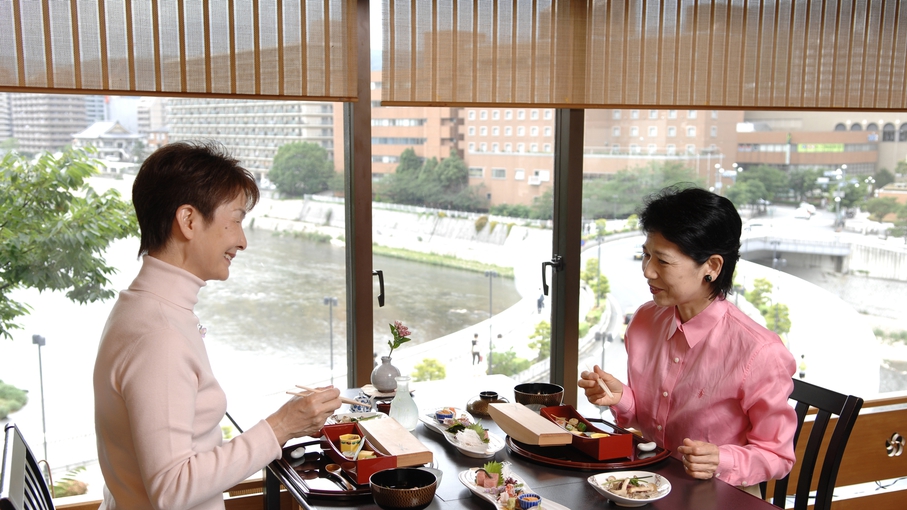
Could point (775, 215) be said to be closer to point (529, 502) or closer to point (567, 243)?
point (567, 243)

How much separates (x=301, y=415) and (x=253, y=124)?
60.6 inches

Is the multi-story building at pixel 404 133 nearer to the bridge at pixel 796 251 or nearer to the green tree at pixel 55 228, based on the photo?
the green tree at pixel 55 228

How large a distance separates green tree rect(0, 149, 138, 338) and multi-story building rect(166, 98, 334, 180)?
0.35 metres

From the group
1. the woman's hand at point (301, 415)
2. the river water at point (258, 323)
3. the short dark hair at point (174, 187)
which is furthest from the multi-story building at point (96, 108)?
the woman's hand at point (301, 415)

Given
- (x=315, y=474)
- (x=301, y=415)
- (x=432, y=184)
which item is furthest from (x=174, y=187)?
(x=432, y=184)

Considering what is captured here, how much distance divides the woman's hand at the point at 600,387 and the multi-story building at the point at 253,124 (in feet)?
4.48

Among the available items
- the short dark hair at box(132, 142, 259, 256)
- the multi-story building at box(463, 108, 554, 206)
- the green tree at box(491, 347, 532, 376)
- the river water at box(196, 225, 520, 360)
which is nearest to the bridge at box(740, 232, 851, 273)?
the multi-story building at box(463, 108, 554, 206)

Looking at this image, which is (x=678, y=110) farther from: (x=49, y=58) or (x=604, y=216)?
(x=49, y=58)

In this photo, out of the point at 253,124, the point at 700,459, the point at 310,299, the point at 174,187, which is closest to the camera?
the point at 174,187

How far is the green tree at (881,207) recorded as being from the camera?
11.8 ft

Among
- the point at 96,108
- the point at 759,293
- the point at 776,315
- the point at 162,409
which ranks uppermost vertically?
the point at 96,108

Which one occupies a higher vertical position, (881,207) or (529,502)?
(881,207)

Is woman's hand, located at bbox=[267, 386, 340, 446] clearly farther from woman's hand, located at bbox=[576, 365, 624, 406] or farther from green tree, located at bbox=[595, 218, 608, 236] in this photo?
green tree, located at bbox=[595, 218, 608, 236]

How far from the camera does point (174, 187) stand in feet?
5.15
